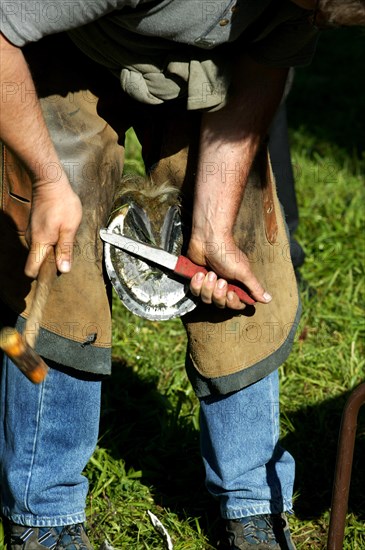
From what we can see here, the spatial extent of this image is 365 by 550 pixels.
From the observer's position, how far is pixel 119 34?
80.5 inches

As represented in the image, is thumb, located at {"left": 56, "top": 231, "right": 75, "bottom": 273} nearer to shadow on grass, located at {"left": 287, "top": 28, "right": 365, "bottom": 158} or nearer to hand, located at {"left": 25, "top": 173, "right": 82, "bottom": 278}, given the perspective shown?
hand, located at {"left": 25, "top": 173, "right": 82, "bottom": 278}

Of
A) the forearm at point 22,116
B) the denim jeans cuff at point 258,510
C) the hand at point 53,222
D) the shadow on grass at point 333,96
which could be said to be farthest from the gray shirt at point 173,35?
the shadow on grass at point 333,96

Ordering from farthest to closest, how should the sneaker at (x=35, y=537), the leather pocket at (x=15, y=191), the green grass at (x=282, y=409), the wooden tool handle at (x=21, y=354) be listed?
the green grass at (x=282, y=409)
the sneaker at (x=35, y=537)
the leather pocket at (x=15, y=191)
the wooden tool handle at (x=21, y=354)

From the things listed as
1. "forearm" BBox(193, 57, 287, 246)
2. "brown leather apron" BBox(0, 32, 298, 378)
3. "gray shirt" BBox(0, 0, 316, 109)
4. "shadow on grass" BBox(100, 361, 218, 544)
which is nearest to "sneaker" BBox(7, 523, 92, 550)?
"shadow on grass" BBox(100, 361, 218, 544)

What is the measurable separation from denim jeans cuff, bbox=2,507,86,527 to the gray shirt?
1.11m

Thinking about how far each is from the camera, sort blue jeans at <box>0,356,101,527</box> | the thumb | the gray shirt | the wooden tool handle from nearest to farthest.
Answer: the gray shirt < the wooden tool handle < the thumb < blue jeans at <box>0,356,101,527</box>

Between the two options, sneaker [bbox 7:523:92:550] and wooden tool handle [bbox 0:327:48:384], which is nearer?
wooden tool handle [bbox 0:327:48:384]

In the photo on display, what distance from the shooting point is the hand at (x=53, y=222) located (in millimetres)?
2047

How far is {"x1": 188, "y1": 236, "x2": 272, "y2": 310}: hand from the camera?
2248 millimetres

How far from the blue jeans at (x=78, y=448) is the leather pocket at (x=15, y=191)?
0.38 metres

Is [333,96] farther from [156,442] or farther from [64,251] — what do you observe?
[64,251]

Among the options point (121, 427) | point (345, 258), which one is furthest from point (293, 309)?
point (345, 258)

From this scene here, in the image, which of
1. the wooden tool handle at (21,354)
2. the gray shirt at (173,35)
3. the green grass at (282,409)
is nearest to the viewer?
the gray shirt at (173,35)

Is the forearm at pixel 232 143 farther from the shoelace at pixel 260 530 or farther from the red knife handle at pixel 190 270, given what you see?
the shoelace at pixel 260 530
